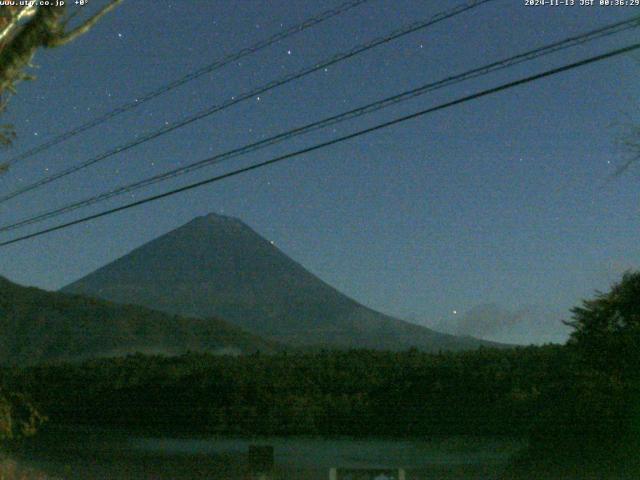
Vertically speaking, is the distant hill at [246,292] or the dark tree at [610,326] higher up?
the distant hill at [246,292]

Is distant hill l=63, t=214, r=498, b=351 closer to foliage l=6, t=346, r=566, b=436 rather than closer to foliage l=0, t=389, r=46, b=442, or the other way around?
foliage l=6, t=346, r=566, b=436

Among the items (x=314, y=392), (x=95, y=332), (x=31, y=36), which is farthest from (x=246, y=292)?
(x=31, y=36)

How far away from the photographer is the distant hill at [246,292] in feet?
284

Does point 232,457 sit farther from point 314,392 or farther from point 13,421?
point 13,421

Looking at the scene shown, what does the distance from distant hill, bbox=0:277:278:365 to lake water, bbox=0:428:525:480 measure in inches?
812

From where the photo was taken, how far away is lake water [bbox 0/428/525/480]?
18094mm

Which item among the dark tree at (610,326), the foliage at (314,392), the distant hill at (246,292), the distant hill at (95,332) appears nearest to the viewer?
the dark tree at (610,326)

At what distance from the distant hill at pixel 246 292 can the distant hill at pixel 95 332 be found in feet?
74.4

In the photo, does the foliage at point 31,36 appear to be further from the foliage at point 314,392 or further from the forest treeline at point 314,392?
the foliage at point 314,392

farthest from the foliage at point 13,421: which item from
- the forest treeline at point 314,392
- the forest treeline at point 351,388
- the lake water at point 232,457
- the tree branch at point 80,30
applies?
the forest treeline at point 314,392

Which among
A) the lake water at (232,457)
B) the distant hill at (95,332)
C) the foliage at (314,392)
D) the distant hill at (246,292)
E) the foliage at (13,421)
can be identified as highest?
the distant hill at (246,292)

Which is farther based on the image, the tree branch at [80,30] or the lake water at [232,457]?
the lake water at [232,457]

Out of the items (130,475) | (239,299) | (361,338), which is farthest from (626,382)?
(239,299)

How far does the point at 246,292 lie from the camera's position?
13888cm
